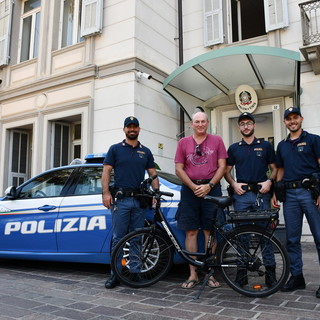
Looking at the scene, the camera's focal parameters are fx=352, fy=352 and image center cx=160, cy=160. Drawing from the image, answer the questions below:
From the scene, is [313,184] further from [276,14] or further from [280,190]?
[276,14]

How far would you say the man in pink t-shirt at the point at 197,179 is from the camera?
3.75 meters

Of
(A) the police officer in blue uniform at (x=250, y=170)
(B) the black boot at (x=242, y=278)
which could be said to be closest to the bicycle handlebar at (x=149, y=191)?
(A) the police officer in blue uniform at (x=250, y=170)

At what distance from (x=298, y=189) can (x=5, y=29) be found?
34.8 ft

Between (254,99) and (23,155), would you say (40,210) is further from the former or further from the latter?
(23,155)

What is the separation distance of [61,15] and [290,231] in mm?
9276

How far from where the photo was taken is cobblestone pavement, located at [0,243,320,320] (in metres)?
2.91

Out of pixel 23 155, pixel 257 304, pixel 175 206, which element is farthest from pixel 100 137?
pixel 257 304

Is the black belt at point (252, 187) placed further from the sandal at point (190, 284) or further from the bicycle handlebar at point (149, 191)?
the sandal at point (190, 284)

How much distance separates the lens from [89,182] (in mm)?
4582

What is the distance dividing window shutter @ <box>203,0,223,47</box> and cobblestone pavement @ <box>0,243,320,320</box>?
655cm

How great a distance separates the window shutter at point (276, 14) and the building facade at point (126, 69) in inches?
0.9

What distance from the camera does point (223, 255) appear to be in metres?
3.46

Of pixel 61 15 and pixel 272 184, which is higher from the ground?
pixel 61 15

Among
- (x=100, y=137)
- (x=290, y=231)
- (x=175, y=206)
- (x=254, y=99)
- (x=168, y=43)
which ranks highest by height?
(x=168, y=43)
